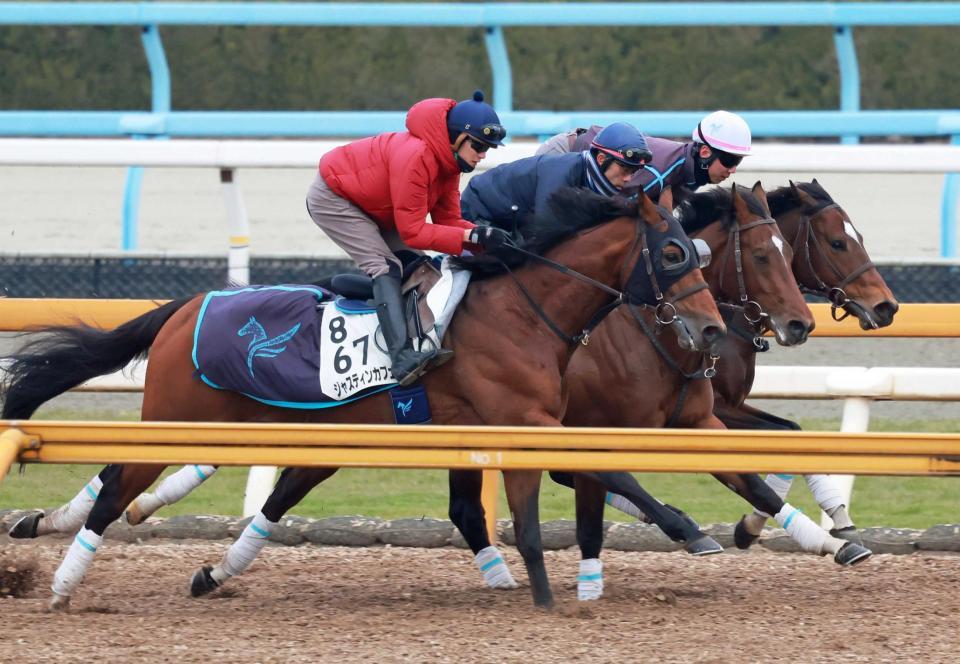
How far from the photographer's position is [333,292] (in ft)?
17.8

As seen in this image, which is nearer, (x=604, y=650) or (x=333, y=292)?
(x=604, y=650)

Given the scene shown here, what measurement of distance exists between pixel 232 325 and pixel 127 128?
12.3ft

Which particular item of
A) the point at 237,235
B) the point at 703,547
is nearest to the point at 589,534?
the point at 703,547

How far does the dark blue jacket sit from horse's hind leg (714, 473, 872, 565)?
1140 mm

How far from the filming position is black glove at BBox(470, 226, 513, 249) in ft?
17.0

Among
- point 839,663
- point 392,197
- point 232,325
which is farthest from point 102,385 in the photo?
point 839,663

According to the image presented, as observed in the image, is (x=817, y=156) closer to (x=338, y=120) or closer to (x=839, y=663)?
(x=839, y=663)

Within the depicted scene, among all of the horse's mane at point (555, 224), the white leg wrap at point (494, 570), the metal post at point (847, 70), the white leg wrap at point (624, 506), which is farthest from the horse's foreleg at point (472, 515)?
the metal post at point (847, 70)

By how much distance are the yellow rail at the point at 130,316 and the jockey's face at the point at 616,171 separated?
48.6 inches

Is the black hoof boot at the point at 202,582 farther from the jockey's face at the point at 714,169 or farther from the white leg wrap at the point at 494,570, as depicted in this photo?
the jockey's face at the point at 714,169

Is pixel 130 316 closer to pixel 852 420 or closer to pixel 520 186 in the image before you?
pixel 520 186

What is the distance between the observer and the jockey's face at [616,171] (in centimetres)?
546

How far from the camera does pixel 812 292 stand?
591cm

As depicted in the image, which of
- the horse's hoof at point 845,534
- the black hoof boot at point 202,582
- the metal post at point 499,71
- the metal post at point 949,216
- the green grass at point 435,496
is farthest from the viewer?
the metal post at point 499,71
